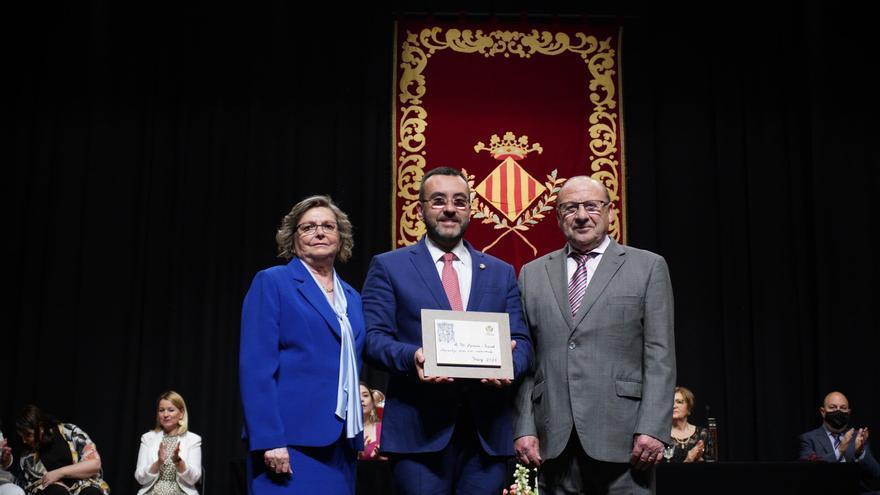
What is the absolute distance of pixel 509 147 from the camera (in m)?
7.48

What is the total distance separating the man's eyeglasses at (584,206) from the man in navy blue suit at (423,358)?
0.88 ft

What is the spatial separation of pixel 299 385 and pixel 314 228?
1.80 ft

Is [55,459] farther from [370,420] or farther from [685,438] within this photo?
[685,438]

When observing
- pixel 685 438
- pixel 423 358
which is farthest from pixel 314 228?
pixel 685 438

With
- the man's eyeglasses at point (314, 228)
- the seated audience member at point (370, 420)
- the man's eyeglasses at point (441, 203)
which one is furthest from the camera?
the seated audience member at point (370, 420)

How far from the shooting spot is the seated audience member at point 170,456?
5781 mm

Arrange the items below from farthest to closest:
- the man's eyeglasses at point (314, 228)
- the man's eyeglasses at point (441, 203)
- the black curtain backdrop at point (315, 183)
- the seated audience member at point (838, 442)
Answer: the black curtain backdrop at point (315, 183) → the seated audience member at point (838, 442) → the man's eyeglasses at point (314, 228) → the man's eyeglasses at point (441, 203)

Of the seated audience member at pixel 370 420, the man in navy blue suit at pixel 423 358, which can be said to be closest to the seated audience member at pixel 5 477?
the seated audience member at pixel 370 420

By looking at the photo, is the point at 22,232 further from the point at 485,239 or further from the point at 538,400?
the point at 538,400

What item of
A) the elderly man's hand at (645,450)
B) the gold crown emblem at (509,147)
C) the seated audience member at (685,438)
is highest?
the gold crown emblem at (509,147)

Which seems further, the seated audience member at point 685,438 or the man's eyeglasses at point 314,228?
the seated audience member at point 685,438

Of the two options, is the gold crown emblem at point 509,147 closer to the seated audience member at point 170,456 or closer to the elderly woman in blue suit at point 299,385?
the seated audience member at point 170,456

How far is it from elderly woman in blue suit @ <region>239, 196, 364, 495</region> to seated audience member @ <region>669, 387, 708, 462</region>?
10.6ft

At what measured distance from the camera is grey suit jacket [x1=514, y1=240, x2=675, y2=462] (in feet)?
9.18
